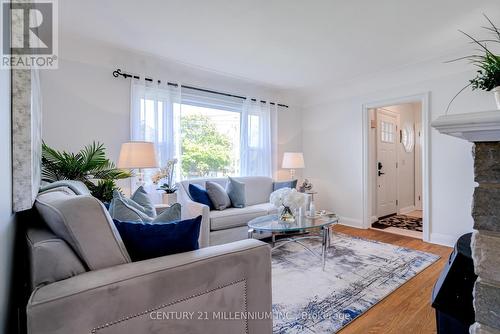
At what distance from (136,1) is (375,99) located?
3484 millimetres

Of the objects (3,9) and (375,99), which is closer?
(3,9)

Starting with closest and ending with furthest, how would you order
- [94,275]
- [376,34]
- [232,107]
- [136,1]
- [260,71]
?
1. [94,275]
2. [136,1]
3. [376,34]
4. [260,71]
5. [232,107]

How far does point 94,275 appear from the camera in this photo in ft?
3.15

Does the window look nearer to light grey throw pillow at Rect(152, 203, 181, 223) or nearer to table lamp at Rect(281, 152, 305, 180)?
table lamp at Rect(281, 152, 305, 180)

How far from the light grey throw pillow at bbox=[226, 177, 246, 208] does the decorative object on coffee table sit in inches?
34.4

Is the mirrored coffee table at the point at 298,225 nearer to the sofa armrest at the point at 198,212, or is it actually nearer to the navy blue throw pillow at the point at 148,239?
the sofa armrest at the point at 198,212

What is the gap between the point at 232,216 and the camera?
3.24 meters

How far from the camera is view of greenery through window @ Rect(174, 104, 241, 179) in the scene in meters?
3.88

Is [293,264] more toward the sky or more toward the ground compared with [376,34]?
more toward the ground

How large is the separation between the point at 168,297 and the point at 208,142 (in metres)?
3.24

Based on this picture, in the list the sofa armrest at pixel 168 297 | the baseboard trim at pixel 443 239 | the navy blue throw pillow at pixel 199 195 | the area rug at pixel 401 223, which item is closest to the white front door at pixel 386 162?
the area rug at pixel 401 223

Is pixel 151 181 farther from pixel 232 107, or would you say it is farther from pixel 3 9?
pixel 3 9

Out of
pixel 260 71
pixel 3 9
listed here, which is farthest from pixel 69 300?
pixel 260 71

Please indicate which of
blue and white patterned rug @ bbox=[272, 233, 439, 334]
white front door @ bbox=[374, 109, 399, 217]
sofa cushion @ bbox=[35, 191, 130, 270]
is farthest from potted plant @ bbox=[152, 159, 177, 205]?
white front door @ bbox=[374, 109, 399, 217]
